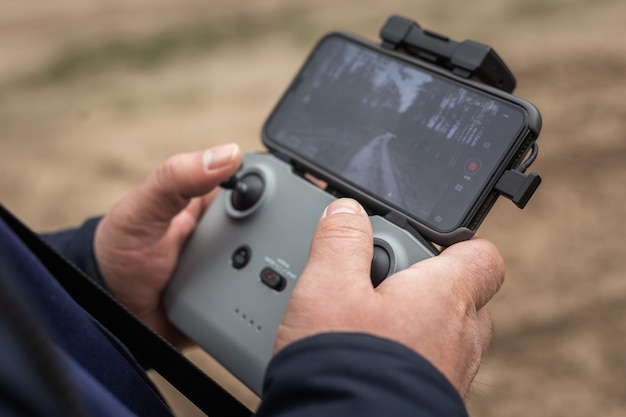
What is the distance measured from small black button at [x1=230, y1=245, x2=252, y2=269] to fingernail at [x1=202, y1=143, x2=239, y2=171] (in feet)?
0.32

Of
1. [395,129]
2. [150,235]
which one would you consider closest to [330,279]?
[395,129]

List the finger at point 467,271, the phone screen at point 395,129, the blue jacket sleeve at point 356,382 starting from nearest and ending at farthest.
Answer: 1. the blue jacket sleeve at point 356,382
2. the finger at point 467,271
3. the phone screen at point 395,129

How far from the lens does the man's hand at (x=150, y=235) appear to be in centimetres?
76

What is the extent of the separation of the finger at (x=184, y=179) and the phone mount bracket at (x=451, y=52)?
9.0 inches

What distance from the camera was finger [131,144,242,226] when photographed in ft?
2.45

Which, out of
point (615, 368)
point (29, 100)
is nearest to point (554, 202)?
point (615, 368)

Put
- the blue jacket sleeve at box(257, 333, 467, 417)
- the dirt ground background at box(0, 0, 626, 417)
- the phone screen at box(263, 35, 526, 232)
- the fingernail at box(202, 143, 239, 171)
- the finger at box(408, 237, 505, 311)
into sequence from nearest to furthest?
the blue jacket sleeve at box(257, 333, 467, 417)
the finger at box(408, 237, 505, 311)
the phone screen at box(263, 35, 526, 232)
the fingernail at box(202, 143, 239, 171)
the dirt ground background at box(0, 0, 626, 417)

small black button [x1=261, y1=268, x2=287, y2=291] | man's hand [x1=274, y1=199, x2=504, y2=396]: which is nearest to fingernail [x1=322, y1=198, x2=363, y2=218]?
man's hand [x1=274, y1=199, x2=504, y2=396]

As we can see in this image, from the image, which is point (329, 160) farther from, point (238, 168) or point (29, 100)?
point (29, 100)

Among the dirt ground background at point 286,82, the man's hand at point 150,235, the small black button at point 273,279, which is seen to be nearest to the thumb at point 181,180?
the man's hand at point 150,235

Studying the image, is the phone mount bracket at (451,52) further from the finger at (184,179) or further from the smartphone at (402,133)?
the finger at (184,179)

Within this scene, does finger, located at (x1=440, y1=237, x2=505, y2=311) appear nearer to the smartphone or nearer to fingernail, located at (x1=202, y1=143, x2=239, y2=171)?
the smartphone

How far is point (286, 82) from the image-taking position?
5.41ft

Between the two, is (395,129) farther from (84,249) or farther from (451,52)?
(84,249)
